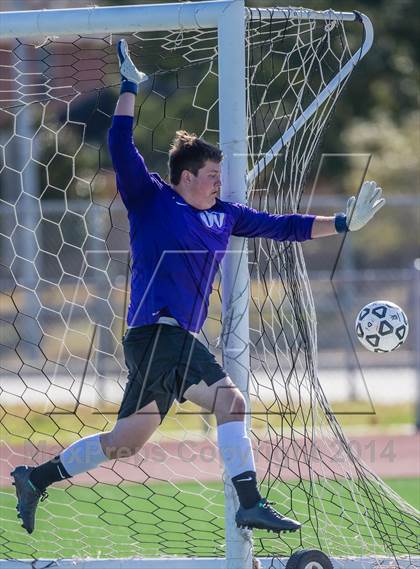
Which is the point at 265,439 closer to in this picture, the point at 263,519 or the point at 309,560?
the point at 309,560

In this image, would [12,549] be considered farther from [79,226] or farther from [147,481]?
[79,226]

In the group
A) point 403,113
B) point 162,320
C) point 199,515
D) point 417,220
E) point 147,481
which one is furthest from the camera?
point 403,113

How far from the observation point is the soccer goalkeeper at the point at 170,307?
4805 mm

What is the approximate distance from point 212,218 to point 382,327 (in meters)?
1.27

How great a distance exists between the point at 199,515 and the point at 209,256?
260 centimetres

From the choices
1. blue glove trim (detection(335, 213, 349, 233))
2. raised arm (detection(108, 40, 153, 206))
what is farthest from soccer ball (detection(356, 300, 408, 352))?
raised arm (detection(108, 40, 153, 206))

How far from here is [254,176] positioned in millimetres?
5531

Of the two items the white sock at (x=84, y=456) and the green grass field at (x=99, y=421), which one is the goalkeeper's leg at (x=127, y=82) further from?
the green grass field at (x=99, y=421)

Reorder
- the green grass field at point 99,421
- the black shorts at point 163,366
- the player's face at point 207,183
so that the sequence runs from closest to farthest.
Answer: the black shorts at point 163,366, the player's face at point 207,183, the green grass field at point 99,421

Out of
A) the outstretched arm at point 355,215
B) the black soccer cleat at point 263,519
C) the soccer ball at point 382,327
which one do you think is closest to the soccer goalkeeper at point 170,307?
the black soccer cleat at point 263,519

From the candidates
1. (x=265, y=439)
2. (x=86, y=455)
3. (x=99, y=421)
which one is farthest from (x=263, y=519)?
(x=99, y=421)

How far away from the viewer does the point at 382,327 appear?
228 inches

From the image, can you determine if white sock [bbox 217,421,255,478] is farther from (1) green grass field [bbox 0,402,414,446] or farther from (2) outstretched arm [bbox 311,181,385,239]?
(1) green grass field [bbox 0,402,414,446]

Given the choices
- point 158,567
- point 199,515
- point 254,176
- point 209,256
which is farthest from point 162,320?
point 199,515
